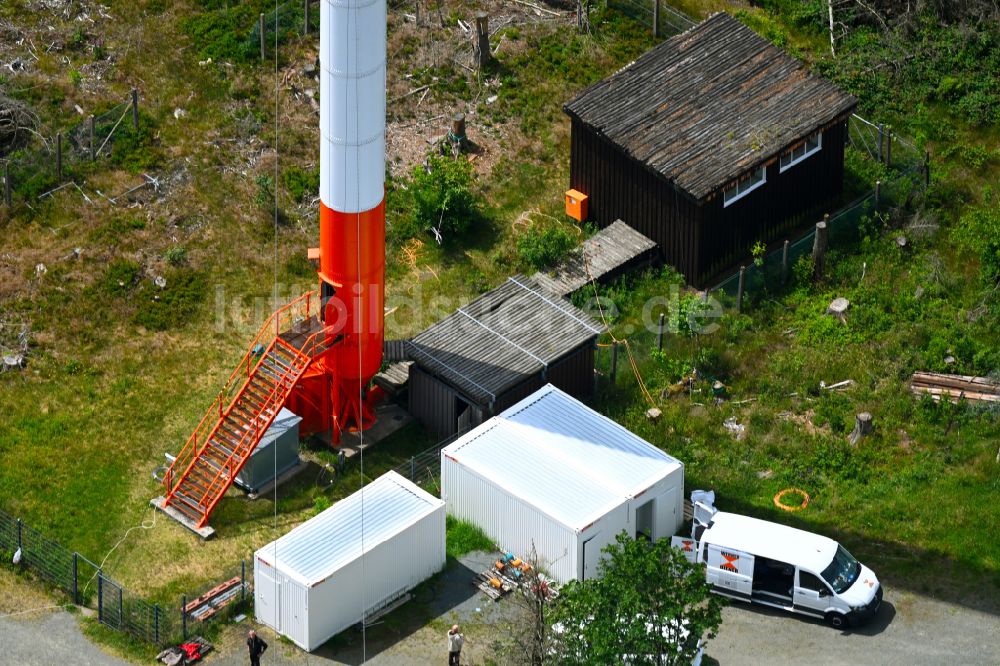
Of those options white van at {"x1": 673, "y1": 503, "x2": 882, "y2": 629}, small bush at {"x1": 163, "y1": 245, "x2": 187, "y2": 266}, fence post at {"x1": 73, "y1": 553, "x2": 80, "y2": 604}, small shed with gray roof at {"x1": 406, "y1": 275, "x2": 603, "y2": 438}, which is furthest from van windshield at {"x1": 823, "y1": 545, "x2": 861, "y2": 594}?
small bush at {"x1": 163, "y1": 245, "x2": 187, "y2": 266}

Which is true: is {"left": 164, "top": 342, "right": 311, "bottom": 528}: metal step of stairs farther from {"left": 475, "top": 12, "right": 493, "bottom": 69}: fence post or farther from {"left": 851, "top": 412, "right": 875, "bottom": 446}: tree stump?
{"left": 475, "top": 12, "right": 493, "bottom": 69}: fence post

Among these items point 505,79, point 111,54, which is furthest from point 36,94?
point 505,79

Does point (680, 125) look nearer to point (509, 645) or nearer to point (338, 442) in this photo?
point (338, 442)

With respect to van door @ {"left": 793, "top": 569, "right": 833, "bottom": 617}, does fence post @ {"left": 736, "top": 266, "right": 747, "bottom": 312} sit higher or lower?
higher

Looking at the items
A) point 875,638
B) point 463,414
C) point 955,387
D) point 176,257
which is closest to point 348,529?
point 463,414

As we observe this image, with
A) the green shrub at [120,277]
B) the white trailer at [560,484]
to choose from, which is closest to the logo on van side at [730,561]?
the white trailer at [560,484]

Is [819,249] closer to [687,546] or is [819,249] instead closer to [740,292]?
[740,292]

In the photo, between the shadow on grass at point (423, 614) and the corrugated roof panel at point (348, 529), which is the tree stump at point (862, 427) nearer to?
the shadow on grass at point (423, 614)
